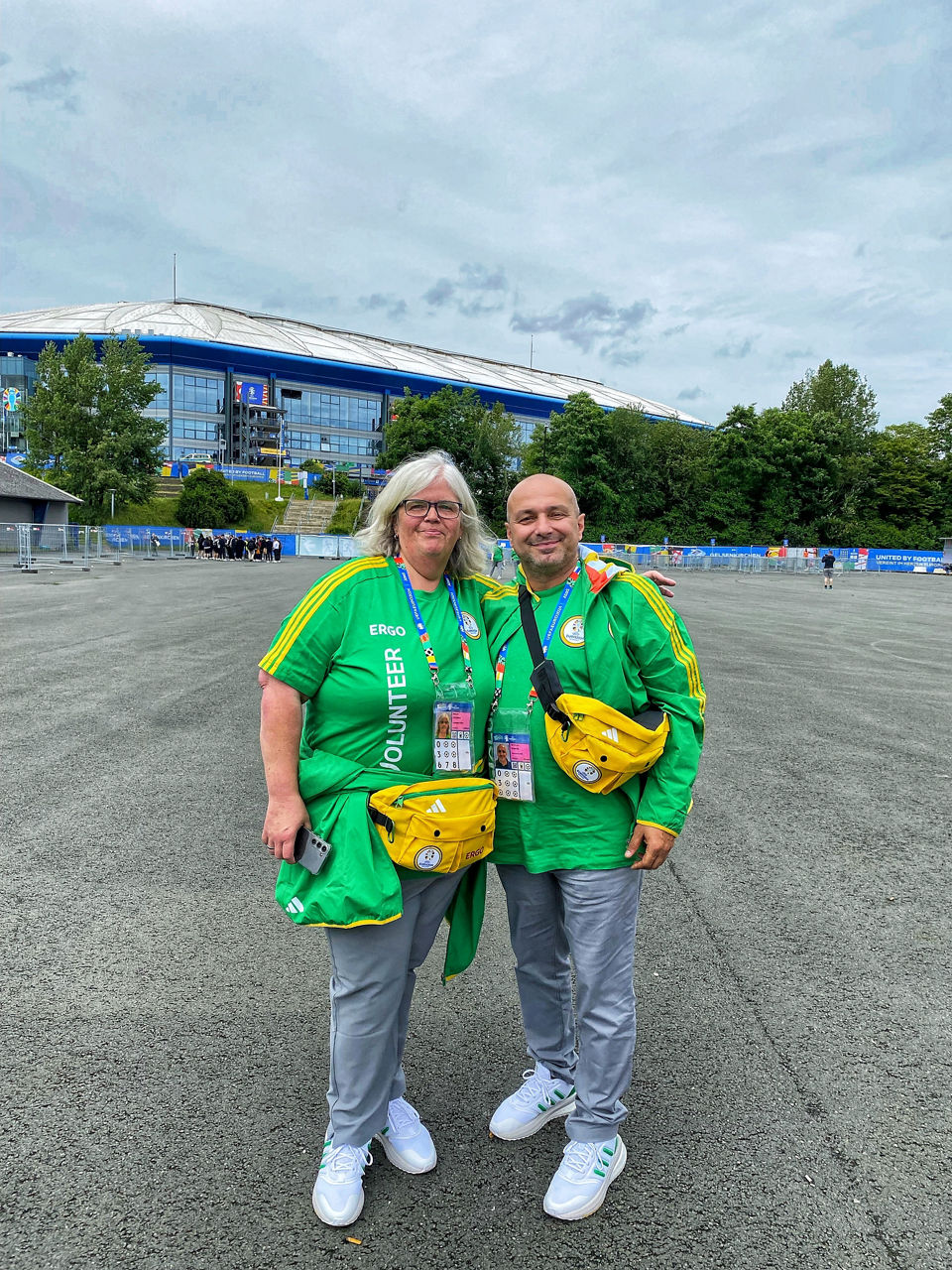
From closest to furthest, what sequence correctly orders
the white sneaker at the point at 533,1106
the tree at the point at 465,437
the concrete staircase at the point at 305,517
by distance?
the white sneaker at the point at 533,1106 → the tree at the point at 465,437 → the concrete staircase at the point at 305,517

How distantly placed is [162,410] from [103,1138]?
91020mm

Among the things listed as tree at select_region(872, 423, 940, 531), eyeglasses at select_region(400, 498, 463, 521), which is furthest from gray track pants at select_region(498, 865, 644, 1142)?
tree at select_region(872, 423, 940, 531)

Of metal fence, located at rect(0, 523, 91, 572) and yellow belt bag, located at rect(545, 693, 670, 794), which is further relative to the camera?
metal fence, located at rect(0, 523, 91, 572)

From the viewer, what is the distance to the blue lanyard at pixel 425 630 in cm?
217

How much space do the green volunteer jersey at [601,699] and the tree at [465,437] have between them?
6368 cm

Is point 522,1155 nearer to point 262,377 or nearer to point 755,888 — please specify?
point 755,888

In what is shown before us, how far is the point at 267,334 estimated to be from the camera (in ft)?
311

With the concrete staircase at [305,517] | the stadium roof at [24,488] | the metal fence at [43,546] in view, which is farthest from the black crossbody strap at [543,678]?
the concrete staircase at [305,517]

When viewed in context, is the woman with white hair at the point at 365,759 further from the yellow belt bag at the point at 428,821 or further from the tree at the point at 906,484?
the tree at the point at 906,484

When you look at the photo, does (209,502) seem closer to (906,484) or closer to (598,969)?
(906,484)

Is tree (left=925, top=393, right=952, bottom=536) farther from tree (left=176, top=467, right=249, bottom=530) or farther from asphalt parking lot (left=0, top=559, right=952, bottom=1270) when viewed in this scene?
asphalt parking lot (left=0, top=559, right=952, bottom=1270)

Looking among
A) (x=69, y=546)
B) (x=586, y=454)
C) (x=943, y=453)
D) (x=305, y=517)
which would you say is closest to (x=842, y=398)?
(x=943, y=453)

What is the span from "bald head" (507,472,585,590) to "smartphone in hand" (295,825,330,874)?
960 millimetres

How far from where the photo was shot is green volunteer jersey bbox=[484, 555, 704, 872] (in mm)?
2271
